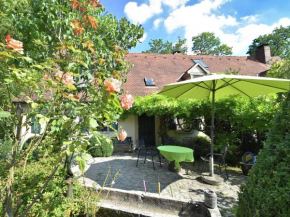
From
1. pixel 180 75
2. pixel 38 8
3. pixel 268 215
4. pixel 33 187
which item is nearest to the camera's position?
pixel 268 215

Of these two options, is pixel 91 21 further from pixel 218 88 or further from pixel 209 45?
pixel 209 45

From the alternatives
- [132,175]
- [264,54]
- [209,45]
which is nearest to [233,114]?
[132,175]

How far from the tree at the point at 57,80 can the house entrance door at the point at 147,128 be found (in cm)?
769

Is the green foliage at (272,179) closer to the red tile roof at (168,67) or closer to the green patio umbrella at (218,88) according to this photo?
the green patio umbrella at (218,88)

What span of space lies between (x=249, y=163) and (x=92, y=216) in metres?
5.48

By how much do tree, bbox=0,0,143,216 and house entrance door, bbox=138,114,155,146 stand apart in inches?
303

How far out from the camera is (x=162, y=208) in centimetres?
310

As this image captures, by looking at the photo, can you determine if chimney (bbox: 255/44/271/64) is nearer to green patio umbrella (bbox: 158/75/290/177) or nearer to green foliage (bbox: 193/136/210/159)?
green foliage (bbox: 193/136/210/159)

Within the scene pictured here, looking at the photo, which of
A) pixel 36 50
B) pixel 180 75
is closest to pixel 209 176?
pixel 36 50

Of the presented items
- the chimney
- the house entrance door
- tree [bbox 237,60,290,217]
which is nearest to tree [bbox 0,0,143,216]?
tree [bbox 237,60,290,217]

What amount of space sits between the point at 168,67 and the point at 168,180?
11493 mm

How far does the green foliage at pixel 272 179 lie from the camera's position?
51.3 inches

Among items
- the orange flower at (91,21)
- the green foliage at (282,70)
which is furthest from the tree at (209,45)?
the orange flower at (91,21)

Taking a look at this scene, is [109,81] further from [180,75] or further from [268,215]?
[180,75]
